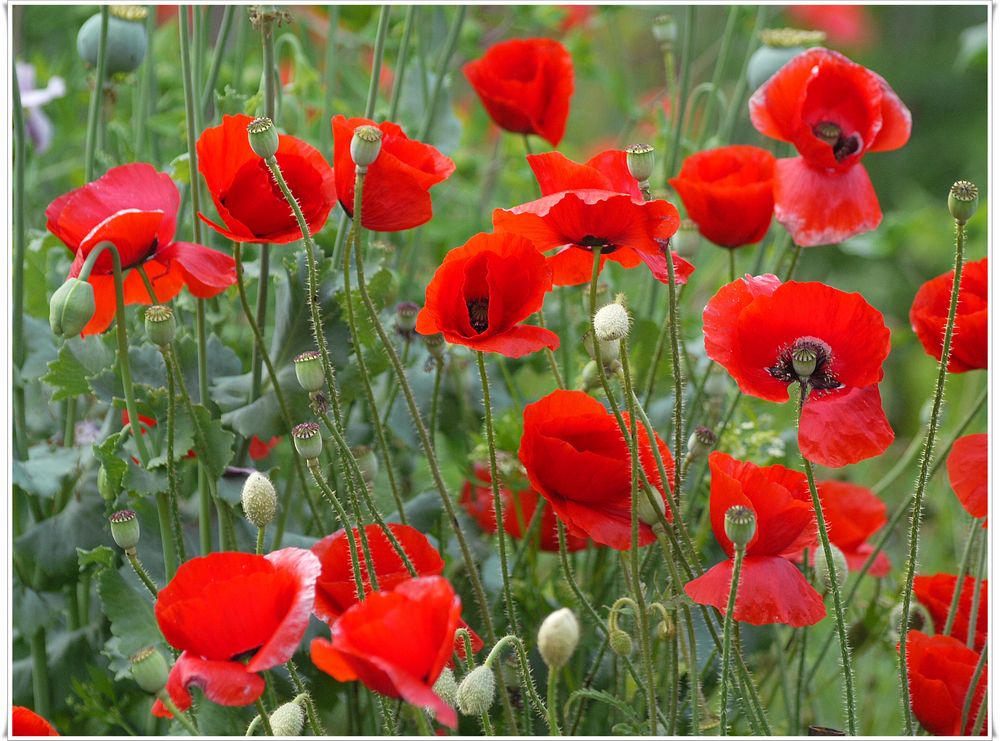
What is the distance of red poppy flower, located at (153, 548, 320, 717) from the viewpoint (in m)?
0.49

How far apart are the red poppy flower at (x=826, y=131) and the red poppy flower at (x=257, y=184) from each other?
295mm

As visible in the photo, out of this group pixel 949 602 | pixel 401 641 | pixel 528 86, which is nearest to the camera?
pixel 401 641

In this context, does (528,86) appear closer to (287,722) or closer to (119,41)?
(119,41)

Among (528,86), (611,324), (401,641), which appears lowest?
(401,641)

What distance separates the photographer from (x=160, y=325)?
633mm

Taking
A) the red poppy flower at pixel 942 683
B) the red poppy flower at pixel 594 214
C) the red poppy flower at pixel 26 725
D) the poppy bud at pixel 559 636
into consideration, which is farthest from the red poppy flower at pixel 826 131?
the red poppy flower at pixel 26 725

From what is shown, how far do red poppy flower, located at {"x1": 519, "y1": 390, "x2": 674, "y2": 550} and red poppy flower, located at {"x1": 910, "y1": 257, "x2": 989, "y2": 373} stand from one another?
0.64 ft

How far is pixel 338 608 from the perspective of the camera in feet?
2.00

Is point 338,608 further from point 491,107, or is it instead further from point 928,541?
point 928,541

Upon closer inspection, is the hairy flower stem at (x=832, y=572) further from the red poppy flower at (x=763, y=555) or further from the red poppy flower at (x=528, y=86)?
the red poppy flower at (x=528, y=86)

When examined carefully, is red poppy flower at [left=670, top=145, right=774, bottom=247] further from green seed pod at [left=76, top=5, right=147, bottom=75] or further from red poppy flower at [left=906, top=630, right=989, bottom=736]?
green seed pod at [left=76, top=5, right=147, bottom=75]

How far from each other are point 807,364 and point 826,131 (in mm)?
286

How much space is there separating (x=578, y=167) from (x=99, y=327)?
30cm

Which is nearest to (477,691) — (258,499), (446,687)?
(446,687)
